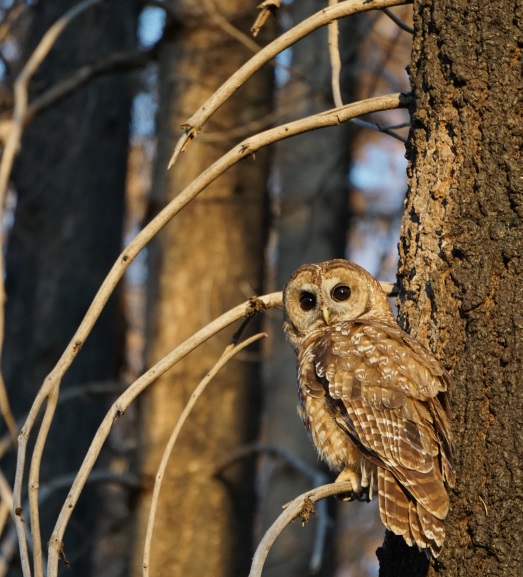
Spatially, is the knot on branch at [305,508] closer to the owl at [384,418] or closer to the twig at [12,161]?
the owl at [384,418]

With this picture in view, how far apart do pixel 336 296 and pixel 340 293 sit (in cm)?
3

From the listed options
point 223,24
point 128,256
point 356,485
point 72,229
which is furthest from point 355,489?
point 72,229

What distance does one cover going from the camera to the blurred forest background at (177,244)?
6902 millimetres

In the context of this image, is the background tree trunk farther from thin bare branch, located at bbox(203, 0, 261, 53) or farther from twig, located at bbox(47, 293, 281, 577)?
twig, located at bbox(47, 293, 281, 577)

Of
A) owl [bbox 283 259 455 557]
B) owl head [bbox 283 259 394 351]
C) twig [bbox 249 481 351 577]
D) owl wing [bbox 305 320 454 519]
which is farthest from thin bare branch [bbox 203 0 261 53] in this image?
twig [bbox 249 481 351 577]

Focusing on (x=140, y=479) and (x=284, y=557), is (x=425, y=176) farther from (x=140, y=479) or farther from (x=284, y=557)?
(x=284, y=557)

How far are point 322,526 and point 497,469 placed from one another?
11.4 ft

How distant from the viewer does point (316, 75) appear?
11.1 metres

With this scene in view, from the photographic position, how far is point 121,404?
9.43 ft

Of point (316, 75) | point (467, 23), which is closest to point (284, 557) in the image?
point (316, 75)

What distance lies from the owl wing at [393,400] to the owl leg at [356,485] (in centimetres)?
15

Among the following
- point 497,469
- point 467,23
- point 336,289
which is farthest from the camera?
point 336,289

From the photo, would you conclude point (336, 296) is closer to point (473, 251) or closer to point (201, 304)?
point (473, 251)

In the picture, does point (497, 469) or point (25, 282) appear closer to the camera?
point (497, 469)
